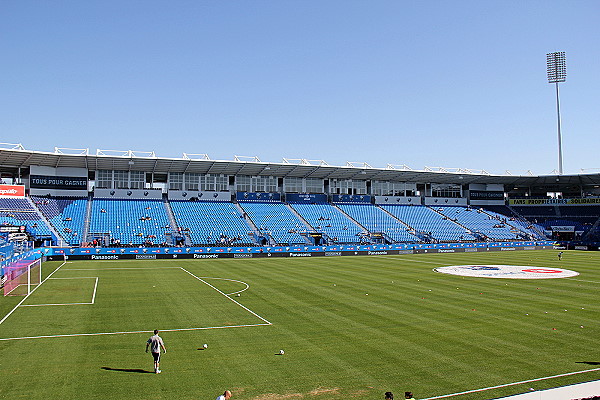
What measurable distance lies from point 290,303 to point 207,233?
1721 inches

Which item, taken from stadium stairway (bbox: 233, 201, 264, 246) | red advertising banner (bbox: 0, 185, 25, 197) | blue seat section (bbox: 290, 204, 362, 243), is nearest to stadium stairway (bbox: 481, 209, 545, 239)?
blue seat section (bbox: 290, 204, 362, 243)

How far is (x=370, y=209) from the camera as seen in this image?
292 ft

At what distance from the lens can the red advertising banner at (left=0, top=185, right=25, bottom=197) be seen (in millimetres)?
62812

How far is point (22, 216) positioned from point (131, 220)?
14062 millimetres

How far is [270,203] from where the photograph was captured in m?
84.1

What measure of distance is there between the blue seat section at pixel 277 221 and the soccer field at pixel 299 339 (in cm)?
3792

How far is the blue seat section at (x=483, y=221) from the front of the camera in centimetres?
8450

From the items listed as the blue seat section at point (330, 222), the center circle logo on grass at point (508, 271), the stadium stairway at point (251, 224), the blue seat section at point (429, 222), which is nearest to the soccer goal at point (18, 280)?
the center circle logo on grass at point (508, 271)

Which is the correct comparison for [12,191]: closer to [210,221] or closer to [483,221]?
[210,221]

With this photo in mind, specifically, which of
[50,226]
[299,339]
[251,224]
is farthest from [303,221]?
[299,339]

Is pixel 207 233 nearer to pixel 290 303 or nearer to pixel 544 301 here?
pixel 290 303

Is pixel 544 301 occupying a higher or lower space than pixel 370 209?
lower

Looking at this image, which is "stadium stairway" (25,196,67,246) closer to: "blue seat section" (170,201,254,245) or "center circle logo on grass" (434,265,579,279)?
"blue seat section" (170,201,254,245)

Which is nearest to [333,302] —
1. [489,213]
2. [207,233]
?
[207,233]
